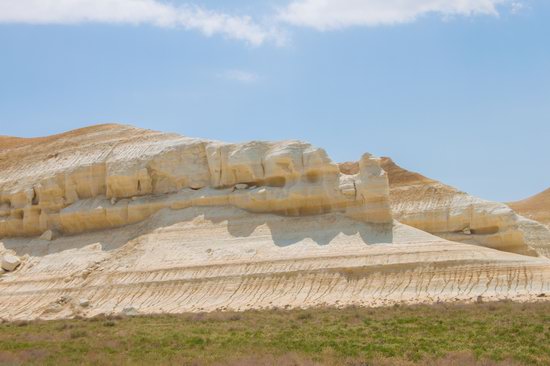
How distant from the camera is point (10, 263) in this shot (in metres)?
46.6

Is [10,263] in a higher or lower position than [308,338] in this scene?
lower

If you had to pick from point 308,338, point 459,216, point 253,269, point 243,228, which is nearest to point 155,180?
point 243,228

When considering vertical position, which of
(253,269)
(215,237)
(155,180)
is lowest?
(253,269)

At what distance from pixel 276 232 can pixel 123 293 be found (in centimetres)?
790

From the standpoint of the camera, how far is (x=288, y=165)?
135ft

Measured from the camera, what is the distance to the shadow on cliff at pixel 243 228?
38.6 m

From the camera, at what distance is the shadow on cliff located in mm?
38594

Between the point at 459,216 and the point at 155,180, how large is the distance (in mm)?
21188

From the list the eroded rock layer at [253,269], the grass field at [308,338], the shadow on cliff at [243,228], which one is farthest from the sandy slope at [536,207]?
the grass field at [308,338]

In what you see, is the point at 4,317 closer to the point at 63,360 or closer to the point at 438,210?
the point at 63,360

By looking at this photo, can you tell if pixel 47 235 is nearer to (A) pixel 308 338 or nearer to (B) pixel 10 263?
(B) pixel 10 263

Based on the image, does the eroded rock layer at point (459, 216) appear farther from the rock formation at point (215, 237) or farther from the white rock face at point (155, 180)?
the white rock face at point (155, 180)

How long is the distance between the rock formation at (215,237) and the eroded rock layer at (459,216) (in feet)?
0.72

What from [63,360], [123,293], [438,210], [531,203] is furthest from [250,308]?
[531,203]
